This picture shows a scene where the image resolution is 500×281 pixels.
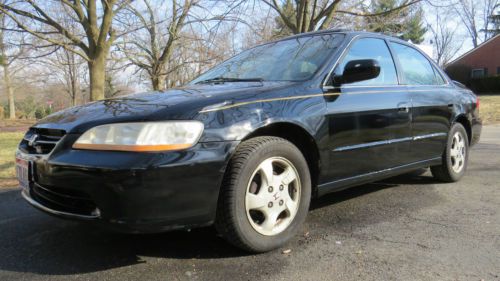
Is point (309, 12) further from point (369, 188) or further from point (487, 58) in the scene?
point (487, 58)

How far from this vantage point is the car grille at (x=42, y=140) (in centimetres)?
271

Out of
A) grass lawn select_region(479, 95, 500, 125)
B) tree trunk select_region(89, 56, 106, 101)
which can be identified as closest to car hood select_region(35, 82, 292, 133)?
tree trunk select_region(89, 56, 106, 101)

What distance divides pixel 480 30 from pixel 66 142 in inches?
2435

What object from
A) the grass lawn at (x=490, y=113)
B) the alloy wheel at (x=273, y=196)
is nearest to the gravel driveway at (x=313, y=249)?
the alloy wheel at (x=273, y=196)

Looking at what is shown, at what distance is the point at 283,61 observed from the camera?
3.68m

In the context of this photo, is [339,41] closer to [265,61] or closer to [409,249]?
[265,61]

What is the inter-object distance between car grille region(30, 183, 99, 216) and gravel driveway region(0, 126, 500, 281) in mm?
380

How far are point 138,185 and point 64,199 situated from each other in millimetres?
600

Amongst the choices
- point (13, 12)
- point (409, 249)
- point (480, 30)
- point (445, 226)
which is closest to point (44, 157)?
point (409, 249)

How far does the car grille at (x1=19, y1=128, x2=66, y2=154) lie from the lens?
107 inches

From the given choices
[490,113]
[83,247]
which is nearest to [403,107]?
[83,247]

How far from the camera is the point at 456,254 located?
9.27 feet

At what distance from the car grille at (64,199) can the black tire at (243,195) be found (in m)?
0.75

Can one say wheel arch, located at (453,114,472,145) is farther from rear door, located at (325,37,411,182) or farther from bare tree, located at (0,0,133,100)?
bare tree, located at (0,0,133,100)
